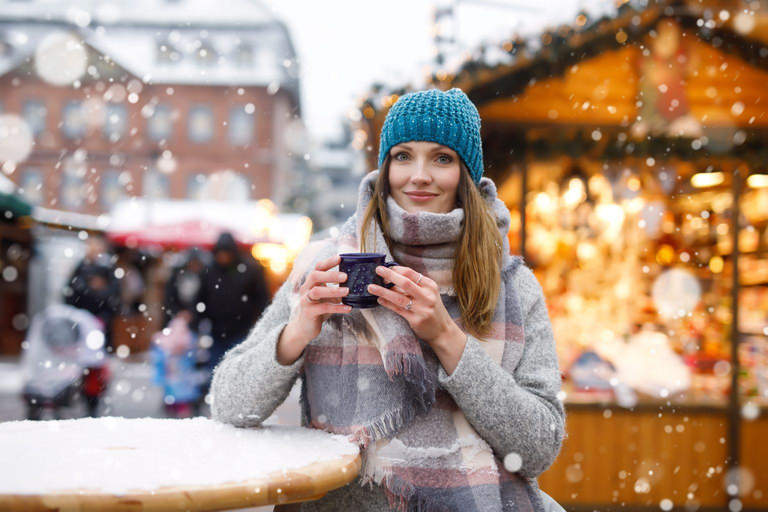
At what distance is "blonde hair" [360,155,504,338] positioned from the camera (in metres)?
1.61

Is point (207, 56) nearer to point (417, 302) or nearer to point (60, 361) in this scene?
point (60, 361)

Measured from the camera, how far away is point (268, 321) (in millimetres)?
1715

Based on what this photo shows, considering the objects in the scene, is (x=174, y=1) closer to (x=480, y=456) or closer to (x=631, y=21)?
(x=631, y=21)

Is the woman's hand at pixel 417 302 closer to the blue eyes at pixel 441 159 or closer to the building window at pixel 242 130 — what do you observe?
the blue eyes at pixel 441 159

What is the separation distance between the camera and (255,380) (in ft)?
5.09

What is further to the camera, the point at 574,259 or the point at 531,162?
the point at 574,259

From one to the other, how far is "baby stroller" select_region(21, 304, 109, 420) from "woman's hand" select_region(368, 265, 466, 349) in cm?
494

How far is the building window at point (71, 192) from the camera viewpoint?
90.9 feet

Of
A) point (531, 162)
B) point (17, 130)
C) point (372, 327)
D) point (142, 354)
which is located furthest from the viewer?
point (17, 130)

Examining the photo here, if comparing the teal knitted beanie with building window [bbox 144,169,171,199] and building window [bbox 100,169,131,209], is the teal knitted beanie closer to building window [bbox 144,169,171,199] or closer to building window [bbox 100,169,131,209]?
building window [bbox 144,169,171,199]

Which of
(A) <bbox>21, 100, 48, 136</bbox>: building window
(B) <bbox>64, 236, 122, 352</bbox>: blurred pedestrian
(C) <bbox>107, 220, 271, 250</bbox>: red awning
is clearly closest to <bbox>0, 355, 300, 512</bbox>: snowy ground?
(B) <bbox>64, 236, 122, 352</bbox>: blurred pedestrian

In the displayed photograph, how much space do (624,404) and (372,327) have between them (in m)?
3.54

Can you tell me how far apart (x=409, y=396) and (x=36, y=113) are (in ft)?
98.2

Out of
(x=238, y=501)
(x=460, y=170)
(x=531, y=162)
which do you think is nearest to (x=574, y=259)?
(x=531, y=162)
